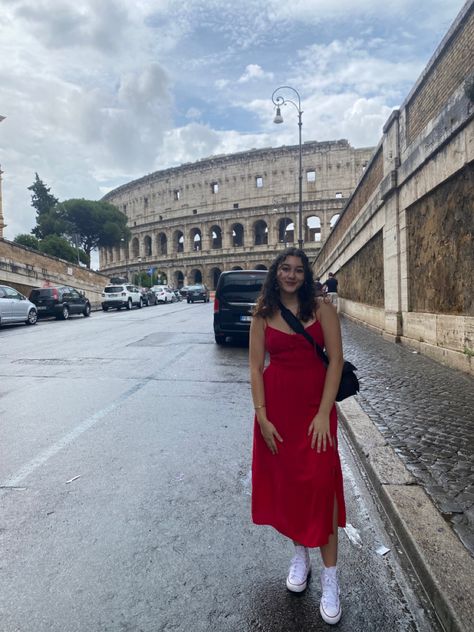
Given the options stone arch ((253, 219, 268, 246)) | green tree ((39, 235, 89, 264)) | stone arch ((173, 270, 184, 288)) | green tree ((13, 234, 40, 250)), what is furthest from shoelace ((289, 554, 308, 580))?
stone arch ((173, 270, 184, 288))

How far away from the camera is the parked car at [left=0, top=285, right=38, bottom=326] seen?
18234 mm

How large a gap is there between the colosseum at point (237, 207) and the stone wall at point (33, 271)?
21069mm

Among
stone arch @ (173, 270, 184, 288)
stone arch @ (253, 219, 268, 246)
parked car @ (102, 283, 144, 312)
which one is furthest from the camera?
stone arch @ (173, 270, 184, 288)

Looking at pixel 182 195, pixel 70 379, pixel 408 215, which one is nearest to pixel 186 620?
pixel 70 379

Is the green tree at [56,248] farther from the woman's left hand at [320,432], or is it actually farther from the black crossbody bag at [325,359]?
the woman's left hand at [320,432]

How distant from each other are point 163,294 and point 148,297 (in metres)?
5.56

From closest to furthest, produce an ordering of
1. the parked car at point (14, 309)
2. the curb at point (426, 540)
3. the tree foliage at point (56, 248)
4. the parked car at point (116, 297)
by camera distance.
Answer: the curb at point (426, 540) → the parked car at point (14, 309) → the parked car at point (116, 297) → the tree foliage at point (56, 248)

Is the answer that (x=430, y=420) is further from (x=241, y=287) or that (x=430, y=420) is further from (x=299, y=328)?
(x=241, y=287)

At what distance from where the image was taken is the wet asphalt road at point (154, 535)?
7.25 ft

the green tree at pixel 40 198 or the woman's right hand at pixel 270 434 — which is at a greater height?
the green tree at pixel 40 198

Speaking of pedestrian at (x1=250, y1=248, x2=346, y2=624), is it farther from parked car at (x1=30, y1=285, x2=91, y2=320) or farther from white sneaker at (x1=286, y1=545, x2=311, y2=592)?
parked car at (x1=30, y1=285, x2=91, y2=320)

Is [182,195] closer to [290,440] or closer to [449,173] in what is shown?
[449,173]

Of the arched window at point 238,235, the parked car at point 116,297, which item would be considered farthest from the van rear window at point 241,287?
the arched window at point 238,235

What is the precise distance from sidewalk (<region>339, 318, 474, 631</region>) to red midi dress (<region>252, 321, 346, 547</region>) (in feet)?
1.89
